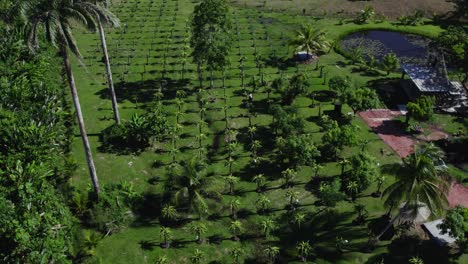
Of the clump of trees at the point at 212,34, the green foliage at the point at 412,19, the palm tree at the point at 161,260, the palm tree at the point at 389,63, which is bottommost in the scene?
the palm tree at the point at 161,260

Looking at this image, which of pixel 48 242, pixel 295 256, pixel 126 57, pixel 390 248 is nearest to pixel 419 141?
pixel 390 248

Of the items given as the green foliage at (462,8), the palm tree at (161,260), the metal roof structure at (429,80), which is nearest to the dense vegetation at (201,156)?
the palm tree at (161,260)

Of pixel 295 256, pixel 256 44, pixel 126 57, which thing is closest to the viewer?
pixel 295 256

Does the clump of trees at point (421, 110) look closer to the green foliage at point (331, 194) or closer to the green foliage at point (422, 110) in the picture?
the green foliage at point (422, 110)

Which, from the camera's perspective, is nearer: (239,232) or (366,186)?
(239,232)

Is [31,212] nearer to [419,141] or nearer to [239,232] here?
[239,232]

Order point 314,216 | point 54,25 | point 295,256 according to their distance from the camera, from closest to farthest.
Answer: point 54,25 < point 295,256 < point 314,216
